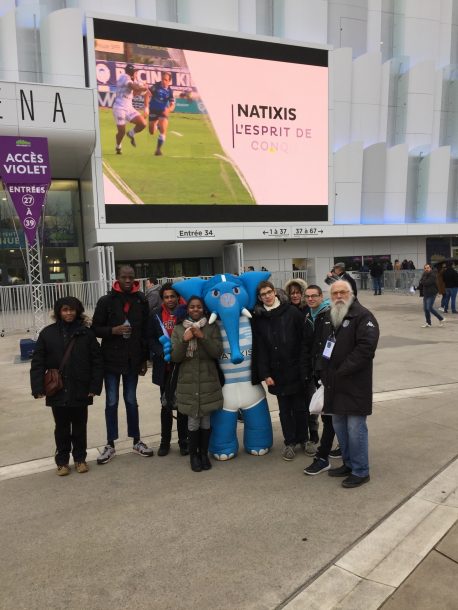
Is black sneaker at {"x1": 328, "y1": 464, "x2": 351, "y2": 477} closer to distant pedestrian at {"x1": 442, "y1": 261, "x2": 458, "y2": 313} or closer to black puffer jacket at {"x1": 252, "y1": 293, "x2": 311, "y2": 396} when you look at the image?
black puffer jacket at {"x1": 252, "y1": 293, "x2": 311, "y2": 396}

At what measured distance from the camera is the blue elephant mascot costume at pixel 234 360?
14.1 feet

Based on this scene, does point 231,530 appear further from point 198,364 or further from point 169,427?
point 169,427

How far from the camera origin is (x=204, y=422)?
4328 millimetres

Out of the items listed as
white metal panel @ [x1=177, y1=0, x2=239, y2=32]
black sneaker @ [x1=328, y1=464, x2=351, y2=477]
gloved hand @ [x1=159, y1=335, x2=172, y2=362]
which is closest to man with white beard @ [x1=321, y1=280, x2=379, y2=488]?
black sneaker @ [x1=328, y1=464, x2=351, y2=477]

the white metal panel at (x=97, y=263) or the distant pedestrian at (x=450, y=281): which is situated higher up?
the white metal panel at (x=97, y=263)

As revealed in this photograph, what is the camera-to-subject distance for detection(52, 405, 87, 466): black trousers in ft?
14.0

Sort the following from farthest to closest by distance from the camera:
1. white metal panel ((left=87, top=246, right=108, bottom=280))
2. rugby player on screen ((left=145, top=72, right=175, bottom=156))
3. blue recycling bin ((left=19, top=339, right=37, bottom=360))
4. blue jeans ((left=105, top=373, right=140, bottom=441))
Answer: rugby player on screen ((left=145, top=72, right=175, bottom=156)), white metal panel ((left=87, top=246, right=108, bottom=280)), blue recycling bin ((left=19, top=339, right=37, bottom=360)), blue jeans ((left=105, top=373, right=140, bottom=441))

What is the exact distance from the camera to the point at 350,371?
3621mm

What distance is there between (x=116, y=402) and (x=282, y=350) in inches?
68.3

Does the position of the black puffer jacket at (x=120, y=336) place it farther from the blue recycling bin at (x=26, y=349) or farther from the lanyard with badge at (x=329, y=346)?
the blue recycling bin at (x=26, y=349)

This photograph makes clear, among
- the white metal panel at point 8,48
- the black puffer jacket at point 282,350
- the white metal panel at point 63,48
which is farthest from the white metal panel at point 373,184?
the black puffer jacket at point 282,350

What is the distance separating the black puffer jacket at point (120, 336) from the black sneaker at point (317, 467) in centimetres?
189

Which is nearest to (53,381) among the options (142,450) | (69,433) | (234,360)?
Result: (69,433)

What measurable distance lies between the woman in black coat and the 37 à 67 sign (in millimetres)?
7832
